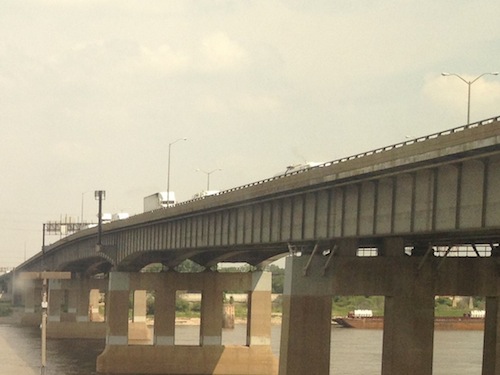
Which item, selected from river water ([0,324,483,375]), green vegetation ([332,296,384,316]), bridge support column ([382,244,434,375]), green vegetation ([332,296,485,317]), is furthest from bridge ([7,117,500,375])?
green vegetation ([332,296,384,316])

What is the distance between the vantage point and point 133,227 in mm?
84562

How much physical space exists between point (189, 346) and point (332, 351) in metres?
22.6

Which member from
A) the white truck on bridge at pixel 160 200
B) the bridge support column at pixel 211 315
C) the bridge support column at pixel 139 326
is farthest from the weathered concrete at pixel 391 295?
the bridge support column at pixel 139 326

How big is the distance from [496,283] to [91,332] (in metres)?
85.6

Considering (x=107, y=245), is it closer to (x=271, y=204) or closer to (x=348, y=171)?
(x=271, y=204)

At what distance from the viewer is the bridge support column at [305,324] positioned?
45.9 metres

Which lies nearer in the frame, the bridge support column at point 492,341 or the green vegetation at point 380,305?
the bridge support column at point 492,341

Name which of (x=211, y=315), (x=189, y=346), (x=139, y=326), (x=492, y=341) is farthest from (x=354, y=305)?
(x=492, y=341)

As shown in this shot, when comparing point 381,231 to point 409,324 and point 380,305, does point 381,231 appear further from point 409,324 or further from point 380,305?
point 380,305

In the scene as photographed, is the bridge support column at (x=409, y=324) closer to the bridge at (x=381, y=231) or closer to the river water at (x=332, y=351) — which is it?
the bridge at (x=381, y=231)

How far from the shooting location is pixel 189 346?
79625 millimetres

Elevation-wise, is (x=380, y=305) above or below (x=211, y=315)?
below

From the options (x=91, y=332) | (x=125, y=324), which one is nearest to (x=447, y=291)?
(x=125, y=324)

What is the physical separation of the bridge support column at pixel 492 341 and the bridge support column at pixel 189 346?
31.4 metres
